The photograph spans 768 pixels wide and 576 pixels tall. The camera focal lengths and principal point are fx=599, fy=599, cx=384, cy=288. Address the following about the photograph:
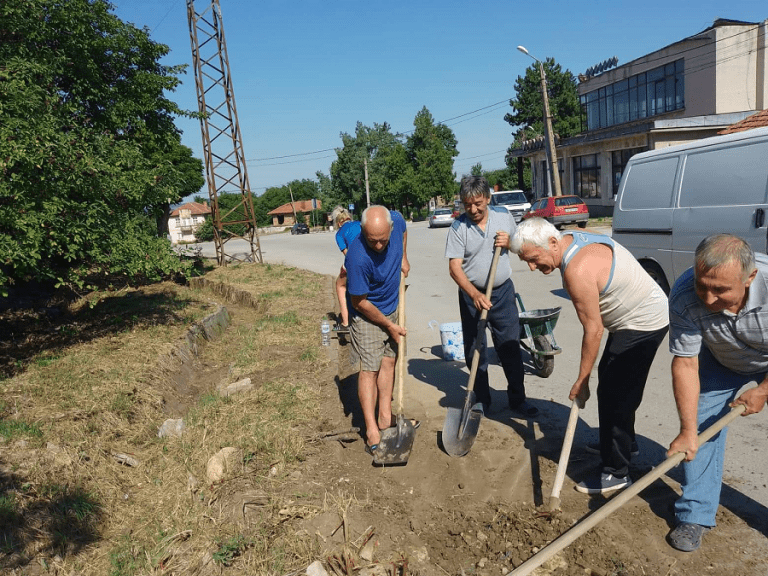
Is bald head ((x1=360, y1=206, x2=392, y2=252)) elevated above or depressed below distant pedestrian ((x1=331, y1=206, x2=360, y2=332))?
above

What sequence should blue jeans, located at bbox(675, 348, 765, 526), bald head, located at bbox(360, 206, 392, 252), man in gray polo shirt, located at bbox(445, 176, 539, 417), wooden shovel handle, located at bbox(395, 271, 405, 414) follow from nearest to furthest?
blue jeans, located at bbox(675, 348, 765, 526)
bald head, located at bbox(360, 206, 392, 252)
wooden shovel handle, located at bbox(395, 271, 405, 414)
man in gray polo shirt, located at bbox(445, 176, 539, 417)

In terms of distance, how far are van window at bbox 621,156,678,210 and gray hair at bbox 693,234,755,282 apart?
474 centimetres

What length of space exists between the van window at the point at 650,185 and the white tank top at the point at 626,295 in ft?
13.1

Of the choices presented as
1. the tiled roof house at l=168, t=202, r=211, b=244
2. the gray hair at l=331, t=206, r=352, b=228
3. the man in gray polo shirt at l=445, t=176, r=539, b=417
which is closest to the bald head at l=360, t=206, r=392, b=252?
the man in gray polo shirt at l=445, t=176, r=539, b=417

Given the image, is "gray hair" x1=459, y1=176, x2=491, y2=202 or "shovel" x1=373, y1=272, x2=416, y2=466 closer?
"shovel" x1=373, y1=272, x2=416, y2=466

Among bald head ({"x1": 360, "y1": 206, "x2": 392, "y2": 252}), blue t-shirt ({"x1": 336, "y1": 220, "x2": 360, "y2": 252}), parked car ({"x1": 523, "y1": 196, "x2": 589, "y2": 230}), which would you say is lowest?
parked car ({"x1": 523, "y1": 196, "x2": 589, "y2": 230})

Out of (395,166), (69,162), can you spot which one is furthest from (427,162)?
(69,162)

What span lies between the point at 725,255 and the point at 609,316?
0.98 meters

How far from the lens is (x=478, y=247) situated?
4.63 m

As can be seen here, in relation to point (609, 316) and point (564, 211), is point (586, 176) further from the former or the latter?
point (609, 316)

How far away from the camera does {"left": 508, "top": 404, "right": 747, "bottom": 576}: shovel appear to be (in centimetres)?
264

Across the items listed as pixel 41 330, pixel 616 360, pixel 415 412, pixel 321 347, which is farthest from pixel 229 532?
pixel 41 330

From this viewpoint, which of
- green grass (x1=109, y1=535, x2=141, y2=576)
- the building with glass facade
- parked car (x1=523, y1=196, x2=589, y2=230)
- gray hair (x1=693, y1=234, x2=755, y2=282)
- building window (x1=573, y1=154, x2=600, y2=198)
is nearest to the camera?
gray hair (x1=693, y1=234, x2=755, y2=282)

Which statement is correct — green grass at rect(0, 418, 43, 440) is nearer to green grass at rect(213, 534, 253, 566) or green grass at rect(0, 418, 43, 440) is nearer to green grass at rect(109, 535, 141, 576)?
green grass at rect(109, 535, 141, 576)
